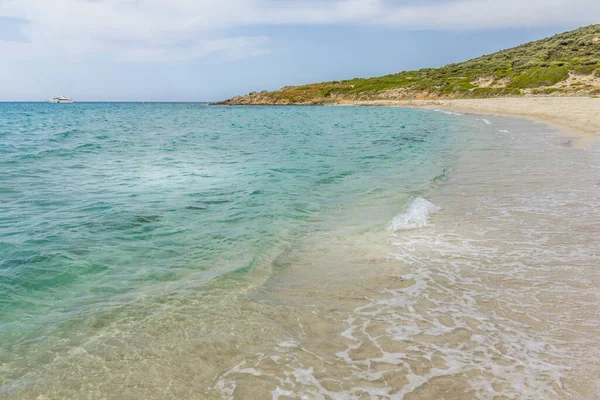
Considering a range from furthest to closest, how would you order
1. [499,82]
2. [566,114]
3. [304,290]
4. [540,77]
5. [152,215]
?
1. [499,82]
2. [540,77]
3. [566,114]
4. [152,215]
5. [304,290]

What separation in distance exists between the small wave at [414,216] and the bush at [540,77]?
230ft

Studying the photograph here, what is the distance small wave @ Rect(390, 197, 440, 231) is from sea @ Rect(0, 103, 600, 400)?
67 mm

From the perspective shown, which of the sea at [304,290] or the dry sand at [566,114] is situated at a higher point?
the dry sand at [566,114]

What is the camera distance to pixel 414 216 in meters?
9.52

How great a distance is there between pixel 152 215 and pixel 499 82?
83.7 meters

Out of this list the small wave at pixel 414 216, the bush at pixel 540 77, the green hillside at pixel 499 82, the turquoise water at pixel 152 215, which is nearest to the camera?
the turquoise water at pixel 152 215

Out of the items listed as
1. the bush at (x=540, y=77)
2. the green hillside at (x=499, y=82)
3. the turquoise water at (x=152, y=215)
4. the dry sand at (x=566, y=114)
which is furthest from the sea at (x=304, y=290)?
the bush at (x=540, y=77)

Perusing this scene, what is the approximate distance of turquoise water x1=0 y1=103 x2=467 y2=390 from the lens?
Answer: 6141mm

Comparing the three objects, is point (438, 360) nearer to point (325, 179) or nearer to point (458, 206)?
point (458, 206)

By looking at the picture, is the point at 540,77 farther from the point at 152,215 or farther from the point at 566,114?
the point at 152,215

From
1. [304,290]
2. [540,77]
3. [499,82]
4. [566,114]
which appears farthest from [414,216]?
[499,82]

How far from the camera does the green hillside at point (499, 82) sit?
217ft

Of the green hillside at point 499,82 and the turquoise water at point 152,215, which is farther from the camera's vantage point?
the green hillside at point 499,82

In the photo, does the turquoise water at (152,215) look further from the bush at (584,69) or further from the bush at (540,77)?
the bush at (584,69)
